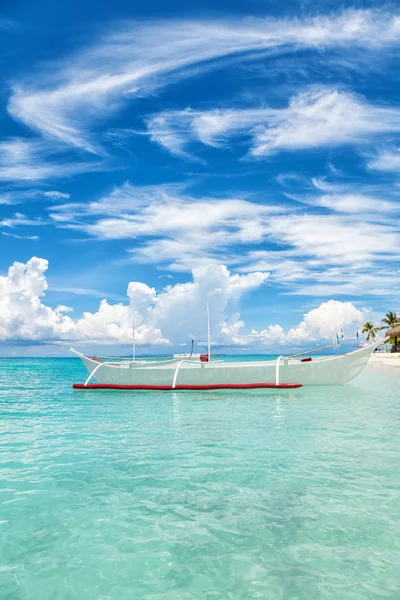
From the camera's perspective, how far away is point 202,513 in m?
6.82

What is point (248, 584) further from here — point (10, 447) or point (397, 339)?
point (397, 339)

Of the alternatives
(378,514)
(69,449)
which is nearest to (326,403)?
(69,449)

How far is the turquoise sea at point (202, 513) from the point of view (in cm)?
483

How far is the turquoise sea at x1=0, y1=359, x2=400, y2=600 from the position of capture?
4.83 m

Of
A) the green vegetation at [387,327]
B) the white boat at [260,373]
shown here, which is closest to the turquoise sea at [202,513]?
the white boat at [260,373]

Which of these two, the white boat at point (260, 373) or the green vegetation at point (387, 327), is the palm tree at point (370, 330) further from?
the white boat at point (260, 373)

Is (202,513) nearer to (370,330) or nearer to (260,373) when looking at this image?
(260,373)

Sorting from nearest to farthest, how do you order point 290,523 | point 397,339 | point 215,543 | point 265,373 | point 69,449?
1. point 215,543
2. point 290,523
3. point 69,449
4. point 265,373
5. point 397,339

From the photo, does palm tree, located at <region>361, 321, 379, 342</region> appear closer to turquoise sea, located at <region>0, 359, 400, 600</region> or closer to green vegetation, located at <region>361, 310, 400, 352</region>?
green vegetation, located at <region>361, 310, 400, 352</region>

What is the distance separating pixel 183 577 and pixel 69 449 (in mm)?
7746

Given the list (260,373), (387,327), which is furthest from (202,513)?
(387,327)

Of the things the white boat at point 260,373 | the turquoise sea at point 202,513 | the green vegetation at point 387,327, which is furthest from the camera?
the green vegetation at point 387,327

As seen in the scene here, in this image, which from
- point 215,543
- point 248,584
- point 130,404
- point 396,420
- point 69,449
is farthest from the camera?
point 130,404

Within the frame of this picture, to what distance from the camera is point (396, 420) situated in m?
16.1
